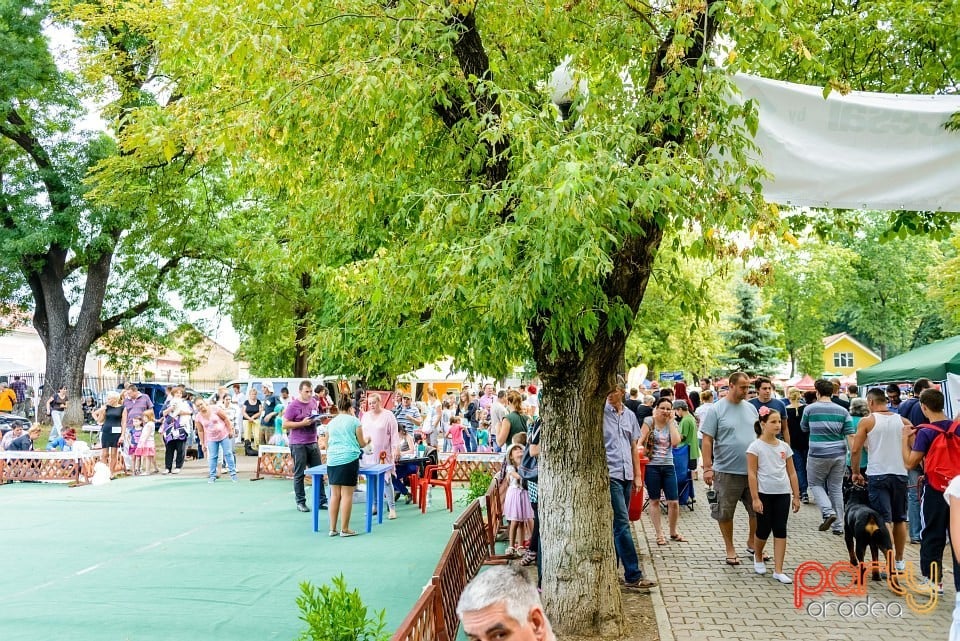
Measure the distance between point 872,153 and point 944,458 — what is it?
3.32 meters

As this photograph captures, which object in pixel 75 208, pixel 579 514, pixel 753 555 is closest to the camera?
pixel 579 514

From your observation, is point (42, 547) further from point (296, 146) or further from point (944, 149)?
point (944, 149)

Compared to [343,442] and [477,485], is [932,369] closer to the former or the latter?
[477,485]

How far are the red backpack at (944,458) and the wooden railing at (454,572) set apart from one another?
418cm

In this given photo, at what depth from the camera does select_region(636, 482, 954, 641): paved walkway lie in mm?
6730

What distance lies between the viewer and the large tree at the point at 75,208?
78.6ft

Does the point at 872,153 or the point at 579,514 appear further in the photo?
the point at 579,514

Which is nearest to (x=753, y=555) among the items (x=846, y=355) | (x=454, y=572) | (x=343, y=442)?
(x=454, y=572)

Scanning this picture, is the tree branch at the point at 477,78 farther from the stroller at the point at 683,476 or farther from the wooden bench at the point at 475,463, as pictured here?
the wooden bench at the point at 475,463

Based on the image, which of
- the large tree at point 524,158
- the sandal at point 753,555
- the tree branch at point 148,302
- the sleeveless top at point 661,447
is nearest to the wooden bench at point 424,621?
the large tree at point 524,158

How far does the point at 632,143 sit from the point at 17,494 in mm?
15369

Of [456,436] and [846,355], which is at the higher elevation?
[846,355]

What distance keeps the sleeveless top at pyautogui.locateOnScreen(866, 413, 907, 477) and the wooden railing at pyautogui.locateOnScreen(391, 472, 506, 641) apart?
424 centimetres

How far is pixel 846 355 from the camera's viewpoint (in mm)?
86812
